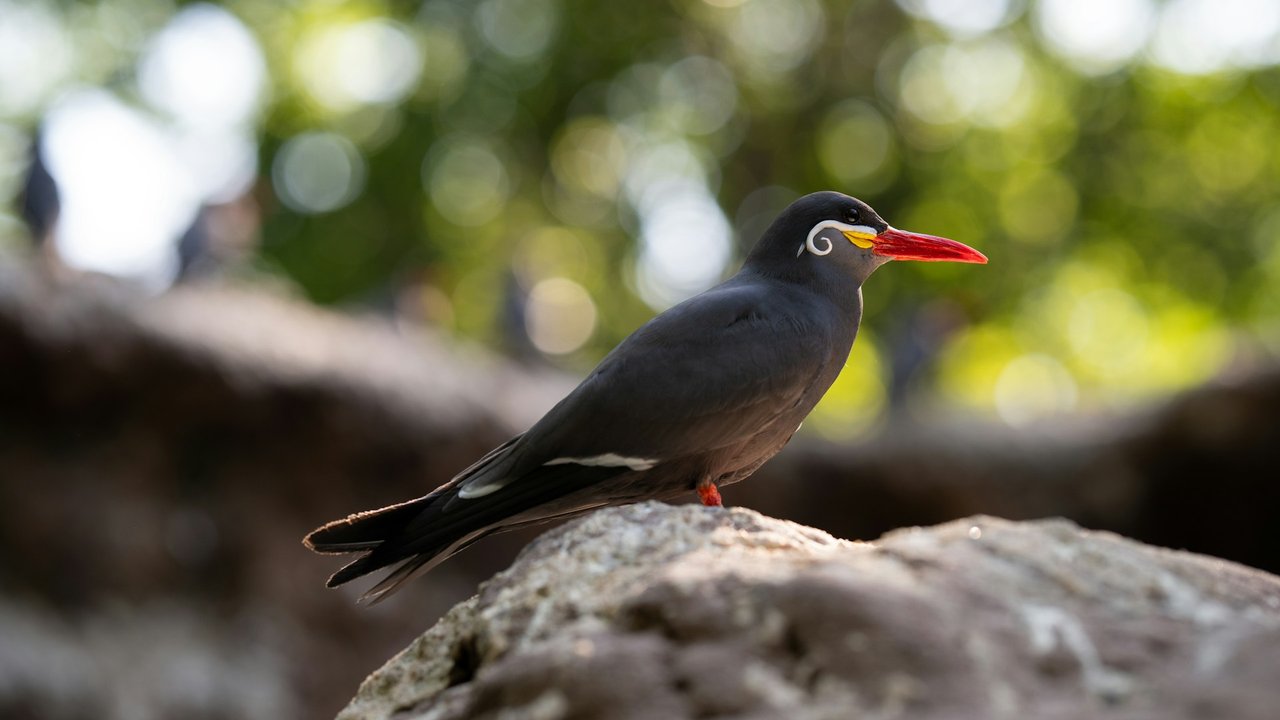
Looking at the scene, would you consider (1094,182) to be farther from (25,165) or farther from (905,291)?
(25,165)

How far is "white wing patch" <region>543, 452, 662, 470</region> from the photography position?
175 inches

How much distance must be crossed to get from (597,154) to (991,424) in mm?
12520

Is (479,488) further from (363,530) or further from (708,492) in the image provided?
(708,492)

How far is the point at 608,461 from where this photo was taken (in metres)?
4.45

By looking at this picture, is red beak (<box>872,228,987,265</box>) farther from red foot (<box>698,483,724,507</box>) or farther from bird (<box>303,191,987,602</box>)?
red foot (<box>698,483,724,507</box>)

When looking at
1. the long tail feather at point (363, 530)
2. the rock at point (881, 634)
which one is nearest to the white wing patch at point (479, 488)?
the long tail feather at point (363, 530)

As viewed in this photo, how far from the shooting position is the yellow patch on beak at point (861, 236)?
5098mm

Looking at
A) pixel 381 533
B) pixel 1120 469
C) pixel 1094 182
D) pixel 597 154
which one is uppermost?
pixel 597 154

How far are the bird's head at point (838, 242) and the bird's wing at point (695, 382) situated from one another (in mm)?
290

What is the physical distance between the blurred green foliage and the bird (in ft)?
56.3

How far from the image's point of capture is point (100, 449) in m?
12.1

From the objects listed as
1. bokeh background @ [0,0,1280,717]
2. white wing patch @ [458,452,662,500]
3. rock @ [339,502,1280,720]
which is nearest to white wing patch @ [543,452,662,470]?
white wing patch @ [458,452,662,500]

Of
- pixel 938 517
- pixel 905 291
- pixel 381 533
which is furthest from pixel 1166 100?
pixel 381 533

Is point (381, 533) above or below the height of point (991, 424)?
above
